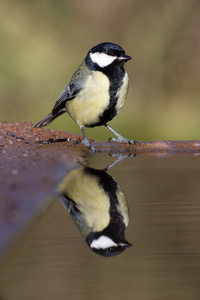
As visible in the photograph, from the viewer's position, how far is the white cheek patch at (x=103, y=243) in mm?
1505

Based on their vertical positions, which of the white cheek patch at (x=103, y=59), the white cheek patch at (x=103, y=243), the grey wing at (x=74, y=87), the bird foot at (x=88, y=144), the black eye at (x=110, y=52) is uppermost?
the black eye at (x=110, y=52)

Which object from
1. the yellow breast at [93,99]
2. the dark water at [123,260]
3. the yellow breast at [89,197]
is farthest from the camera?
the yellow breast at [93,99]

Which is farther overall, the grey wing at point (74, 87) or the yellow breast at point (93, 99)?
the grey wing at point (74, 87)

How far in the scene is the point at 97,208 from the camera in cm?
197

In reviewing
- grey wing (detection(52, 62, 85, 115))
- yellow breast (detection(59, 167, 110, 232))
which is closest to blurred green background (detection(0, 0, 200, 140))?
grey wing (detection(52, 62, 85, 115))

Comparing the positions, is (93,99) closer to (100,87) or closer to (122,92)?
(100,87)

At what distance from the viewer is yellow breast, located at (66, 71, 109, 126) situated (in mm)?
3561

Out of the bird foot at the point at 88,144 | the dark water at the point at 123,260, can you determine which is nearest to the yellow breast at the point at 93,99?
the bird foot at the point at 88,144

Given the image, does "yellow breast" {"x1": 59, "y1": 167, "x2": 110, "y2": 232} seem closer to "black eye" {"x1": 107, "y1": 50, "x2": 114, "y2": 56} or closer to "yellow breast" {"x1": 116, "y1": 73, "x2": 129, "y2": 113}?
"yellow breast" {"x1": 116, "y1": 73, "x2": 129, "y2": 113}

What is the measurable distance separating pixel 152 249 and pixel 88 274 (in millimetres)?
233

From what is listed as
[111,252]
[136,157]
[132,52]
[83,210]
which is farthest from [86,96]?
[132,52]

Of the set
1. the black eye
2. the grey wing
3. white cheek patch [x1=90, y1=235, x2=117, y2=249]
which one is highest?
the black eye

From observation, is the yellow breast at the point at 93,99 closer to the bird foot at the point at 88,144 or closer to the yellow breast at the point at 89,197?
the bird foot at the point at 88,144

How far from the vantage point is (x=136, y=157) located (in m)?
3.36
